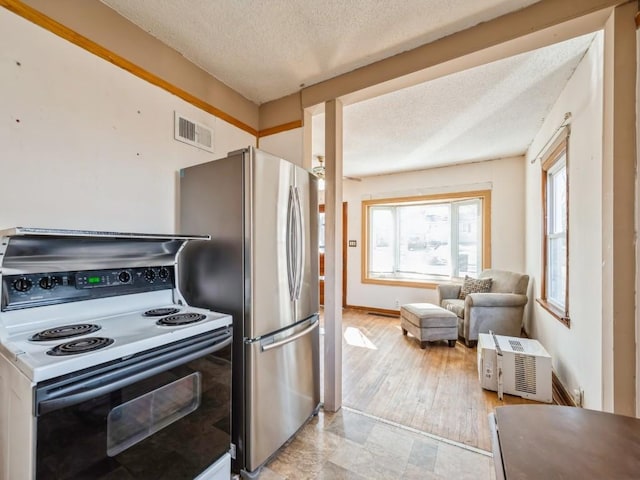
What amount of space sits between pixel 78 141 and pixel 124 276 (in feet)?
2.42

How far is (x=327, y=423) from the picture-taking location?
207 cm

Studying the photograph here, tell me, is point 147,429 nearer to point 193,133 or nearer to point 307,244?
point 307,244

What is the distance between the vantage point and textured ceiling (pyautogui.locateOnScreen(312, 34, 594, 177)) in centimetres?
215

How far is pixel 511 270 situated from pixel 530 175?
140 centimetres

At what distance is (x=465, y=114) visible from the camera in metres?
2.84

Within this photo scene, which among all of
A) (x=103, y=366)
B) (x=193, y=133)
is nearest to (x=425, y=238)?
(x=193, y=133)

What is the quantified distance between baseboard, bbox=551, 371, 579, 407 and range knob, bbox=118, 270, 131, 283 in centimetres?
320

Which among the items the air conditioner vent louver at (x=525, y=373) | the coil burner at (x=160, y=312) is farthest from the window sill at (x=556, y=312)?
the coil burner at (x=160, y=312)

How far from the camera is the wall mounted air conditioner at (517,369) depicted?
2.37 m

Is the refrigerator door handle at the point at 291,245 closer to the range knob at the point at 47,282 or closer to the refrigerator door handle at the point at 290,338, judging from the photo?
the refrigerator door handle at the point at 290,338

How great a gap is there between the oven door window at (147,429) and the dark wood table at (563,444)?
46.2 inches

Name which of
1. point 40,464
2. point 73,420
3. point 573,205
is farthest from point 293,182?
point 573,205

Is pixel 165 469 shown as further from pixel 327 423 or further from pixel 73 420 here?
pixel 327 423

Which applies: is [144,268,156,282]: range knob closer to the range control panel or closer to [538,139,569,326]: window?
the range control panel
